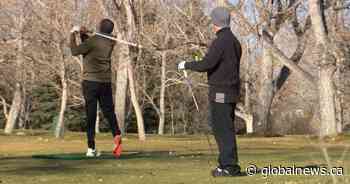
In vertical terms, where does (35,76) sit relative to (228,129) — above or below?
above

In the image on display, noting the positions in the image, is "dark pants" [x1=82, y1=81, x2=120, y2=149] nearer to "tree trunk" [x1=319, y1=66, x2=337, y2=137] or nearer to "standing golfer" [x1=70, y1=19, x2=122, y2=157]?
"standing golfer" [x1=70, y1=19, x2=122, y2=157]

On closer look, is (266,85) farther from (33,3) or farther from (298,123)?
(298,123)

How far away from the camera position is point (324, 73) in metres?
32.8

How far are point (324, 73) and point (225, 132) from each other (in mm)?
23539

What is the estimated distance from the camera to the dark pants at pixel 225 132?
991 centimetres

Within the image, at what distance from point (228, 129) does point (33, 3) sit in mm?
28884

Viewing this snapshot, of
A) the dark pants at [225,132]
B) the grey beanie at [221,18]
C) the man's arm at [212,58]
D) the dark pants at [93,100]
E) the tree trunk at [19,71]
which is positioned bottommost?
the dark pants at [225,132]

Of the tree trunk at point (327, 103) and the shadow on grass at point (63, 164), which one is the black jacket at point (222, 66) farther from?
the tree trunk at point (327, 103)

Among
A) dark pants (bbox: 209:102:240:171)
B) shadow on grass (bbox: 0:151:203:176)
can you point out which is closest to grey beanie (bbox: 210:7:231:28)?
dark pants (bbox: 209:102:240:171)

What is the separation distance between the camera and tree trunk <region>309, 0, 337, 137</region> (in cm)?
3173

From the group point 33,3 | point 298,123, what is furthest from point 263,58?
point 298,123

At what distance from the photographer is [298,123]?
A: 80.8 meters

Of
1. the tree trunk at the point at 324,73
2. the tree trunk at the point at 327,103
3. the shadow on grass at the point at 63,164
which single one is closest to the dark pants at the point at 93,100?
the shadow on grass at the point at 63,164

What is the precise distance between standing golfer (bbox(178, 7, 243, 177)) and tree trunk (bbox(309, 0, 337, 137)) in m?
21.9
